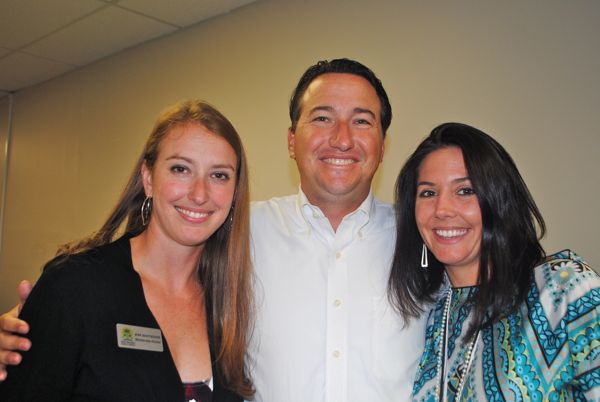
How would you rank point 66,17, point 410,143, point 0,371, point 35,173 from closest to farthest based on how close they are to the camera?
1. point 0,371
2. point 410,143
3. point 66,17
4. point 35,173

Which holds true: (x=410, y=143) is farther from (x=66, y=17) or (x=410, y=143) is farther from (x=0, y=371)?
(x=66, y=17)

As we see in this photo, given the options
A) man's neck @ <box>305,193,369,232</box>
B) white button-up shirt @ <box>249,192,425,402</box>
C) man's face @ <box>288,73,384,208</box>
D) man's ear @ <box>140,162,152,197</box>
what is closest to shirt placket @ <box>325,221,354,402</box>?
white button-up shirt @ <box>249,192,425,402</box>

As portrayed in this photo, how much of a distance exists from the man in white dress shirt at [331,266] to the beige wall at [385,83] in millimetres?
788

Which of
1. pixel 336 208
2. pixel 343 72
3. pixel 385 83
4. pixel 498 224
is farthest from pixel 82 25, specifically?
pixel 498 224

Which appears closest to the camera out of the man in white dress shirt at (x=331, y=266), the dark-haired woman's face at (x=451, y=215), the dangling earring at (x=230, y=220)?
the dark-haired woman's face at (x=451, y=215)

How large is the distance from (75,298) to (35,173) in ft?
17.7

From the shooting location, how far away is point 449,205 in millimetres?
1607

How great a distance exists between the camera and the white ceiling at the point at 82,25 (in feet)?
12.3

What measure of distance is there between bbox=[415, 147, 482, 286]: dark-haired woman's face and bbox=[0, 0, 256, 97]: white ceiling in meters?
2.59

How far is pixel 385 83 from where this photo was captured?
9.70 feet

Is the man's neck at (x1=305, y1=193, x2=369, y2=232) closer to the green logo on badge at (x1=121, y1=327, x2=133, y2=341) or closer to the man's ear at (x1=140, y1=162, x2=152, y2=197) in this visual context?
the man's ear at (x1=140, y1=162, x2=152, y2=197)

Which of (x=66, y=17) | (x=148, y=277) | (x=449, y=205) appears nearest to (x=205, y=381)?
(x=148, y=277)

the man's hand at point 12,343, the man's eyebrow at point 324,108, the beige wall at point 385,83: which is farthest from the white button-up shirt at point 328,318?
the beige wall at point 385,83

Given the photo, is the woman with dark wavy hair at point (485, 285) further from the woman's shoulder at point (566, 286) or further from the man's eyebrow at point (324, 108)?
the man's eyebrow at point (324, 108)
